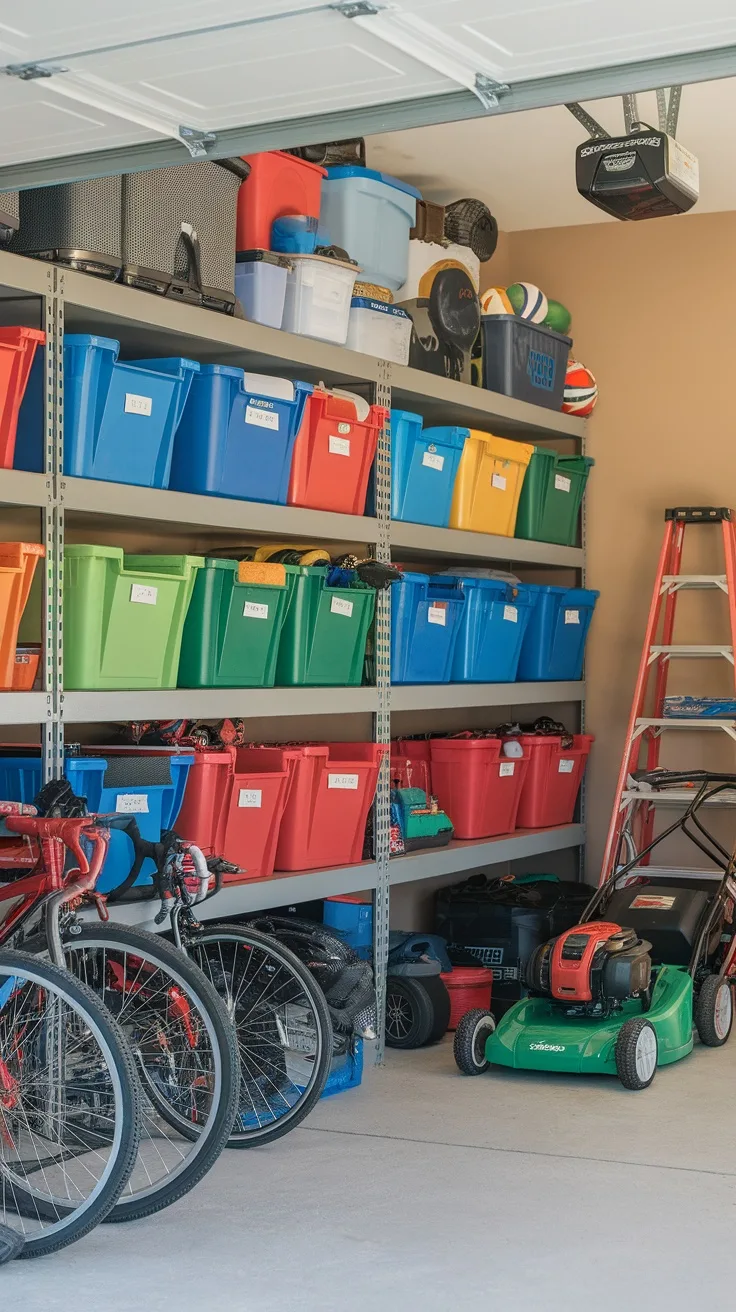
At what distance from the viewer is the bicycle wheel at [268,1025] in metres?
4.40

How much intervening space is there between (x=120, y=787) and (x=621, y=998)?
74.0 inches

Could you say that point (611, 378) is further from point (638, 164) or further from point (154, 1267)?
point (154, 1267)

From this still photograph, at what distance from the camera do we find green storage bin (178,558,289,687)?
477 centimetres

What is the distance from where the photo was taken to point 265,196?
5215 mm

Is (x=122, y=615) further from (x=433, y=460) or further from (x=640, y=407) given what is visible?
(x=640, y=407)

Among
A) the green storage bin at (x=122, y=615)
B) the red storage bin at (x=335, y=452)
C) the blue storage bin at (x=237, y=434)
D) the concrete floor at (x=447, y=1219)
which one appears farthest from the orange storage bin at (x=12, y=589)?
the concrete floor at (x=447, y=1219)

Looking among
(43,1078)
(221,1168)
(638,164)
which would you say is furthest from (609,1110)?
(638,164)

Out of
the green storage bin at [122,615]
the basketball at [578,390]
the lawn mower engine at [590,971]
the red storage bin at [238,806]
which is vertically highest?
the basketball at [578,390]

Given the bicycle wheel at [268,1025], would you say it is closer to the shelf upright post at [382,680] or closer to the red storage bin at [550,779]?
the shelf upright post at [382,680]

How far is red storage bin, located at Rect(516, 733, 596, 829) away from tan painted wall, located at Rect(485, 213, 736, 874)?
28 cm

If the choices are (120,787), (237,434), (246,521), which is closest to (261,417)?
(237,434)

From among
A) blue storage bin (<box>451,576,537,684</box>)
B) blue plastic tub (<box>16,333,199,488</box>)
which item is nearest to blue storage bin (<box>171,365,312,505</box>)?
blue plastic tub (<box>16,333,199,488</box>)

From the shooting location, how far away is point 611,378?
7.25 metres

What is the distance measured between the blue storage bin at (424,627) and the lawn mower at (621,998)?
1082 mm
